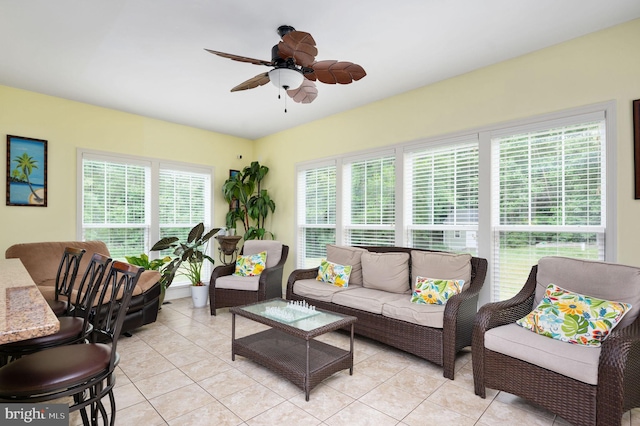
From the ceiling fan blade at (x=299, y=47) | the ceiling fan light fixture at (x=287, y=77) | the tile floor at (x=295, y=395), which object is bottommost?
the tile floor at (x=295, y=395)

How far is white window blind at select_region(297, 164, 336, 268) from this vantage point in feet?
16.5

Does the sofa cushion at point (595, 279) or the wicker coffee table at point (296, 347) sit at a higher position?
the sofa cushion at point (595, 279)

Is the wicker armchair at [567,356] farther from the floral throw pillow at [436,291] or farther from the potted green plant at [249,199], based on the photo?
the potted green plant at [249,199]

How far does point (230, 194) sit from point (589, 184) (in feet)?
15.5

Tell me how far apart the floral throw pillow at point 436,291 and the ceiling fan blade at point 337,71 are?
2010mm

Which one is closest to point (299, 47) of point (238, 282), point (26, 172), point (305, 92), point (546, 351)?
point (305, 92)

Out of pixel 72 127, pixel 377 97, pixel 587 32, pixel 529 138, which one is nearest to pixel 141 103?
pixel 72 127

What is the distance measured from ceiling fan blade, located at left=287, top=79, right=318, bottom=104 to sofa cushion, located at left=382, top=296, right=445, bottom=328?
207 cm

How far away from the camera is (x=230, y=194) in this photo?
559cm

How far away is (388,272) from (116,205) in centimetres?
392

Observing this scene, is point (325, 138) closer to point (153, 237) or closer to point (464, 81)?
point (464, 81)

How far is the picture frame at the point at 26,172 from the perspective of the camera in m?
3.84

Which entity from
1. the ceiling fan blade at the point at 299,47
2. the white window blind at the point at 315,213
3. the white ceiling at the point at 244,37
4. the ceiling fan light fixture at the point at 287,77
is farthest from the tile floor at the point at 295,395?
the white ceiling at the point at 244,37

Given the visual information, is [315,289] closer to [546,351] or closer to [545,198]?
[546,351]
